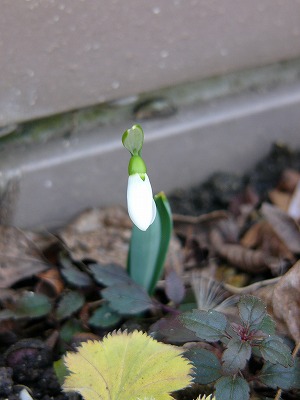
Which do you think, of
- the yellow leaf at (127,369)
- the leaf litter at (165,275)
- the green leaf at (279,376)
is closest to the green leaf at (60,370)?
the leaf litter at (165,275)

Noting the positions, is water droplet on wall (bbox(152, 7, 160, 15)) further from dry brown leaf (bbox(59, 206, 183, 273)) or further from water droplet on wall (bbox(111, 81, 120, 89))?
dry brown leaf (bbox(59, 206, 183, 273))

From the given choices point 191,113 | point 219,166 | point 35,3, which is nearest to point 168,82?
point 191,113

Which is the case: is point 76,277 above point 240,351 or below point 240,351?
below

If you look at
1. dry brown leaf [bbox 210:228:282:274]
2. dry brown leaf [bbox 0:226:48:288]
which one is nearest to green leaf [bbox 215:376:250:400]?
dry brown leaf [bbox 210:228:282:274]

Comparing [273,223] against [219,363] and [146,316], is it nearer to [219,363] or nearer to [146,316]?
[146,316]

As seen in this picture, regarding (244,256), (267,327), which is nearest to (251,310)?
(267,327)

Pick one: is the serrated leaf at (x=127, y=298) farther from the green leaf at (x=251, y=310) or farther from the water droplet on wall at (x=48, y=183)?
the water droplet on wall at (x=48, y=183)

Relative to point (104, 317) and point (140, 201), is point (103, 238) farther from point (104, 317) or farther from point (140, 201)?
point (140, 201)
